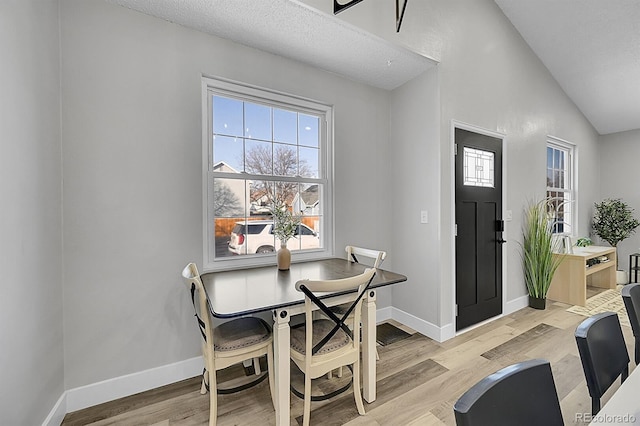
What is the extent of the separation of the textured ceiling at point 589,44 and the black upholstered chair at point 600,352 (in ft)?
11.9

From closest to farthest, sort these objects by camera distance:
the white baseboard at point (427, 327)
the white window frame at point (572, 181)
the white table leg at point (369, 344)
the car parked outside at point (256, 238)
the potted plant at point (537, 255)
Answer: the white table leg at point (369, 344) → the car parked outside at point (256, 238) → the white baseboard at point (427, 327) → the potted plant at point (537, 255) → the white window frame at point (572, 181)

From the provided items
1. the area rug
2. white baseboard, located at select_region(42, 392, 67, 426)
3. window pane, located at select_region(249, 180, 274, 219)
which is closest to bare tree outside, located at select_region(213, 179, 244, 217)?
window pane, located at select_region(249, 180, 274, 219)

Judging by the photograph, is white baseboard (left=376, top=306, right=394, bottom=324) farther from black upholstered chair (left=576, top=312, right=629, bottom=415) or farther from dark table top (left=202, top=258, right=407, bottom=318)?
black upholstered chair (left=576, top=312, right=629, bottom=415)

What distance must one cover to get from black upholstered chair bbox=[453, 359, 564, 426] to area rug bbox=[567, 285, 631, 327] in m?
3.46

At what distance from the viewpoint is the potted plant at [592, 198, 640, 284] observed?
4.66 meters

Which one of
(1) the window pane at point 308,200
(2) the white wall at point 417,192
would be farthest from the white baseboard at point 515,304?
(1) the window pane at point 308,200

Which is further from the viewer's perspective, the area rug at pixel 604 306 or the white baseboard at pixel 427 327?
the area rug at pixel 604 306

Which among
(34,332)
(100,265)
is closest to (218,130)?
(100,265)

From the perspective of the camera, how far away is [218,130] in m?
2.38

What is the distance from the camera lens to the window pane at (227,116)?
238 cm

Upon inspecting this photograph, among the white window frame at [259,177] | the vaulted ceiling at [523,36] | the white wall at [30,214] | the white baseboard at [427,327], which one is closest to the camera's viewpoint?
the white wall at [30,214]

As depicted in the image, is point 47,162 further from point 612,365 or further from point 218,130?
point 612,365

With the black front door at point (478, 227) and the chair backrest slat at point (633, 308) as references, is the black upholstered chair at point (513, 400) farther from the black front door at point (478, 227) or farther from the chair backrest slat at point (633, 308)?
the black front door at point (478, 227)

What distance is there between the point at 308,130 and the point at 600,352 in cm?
251
